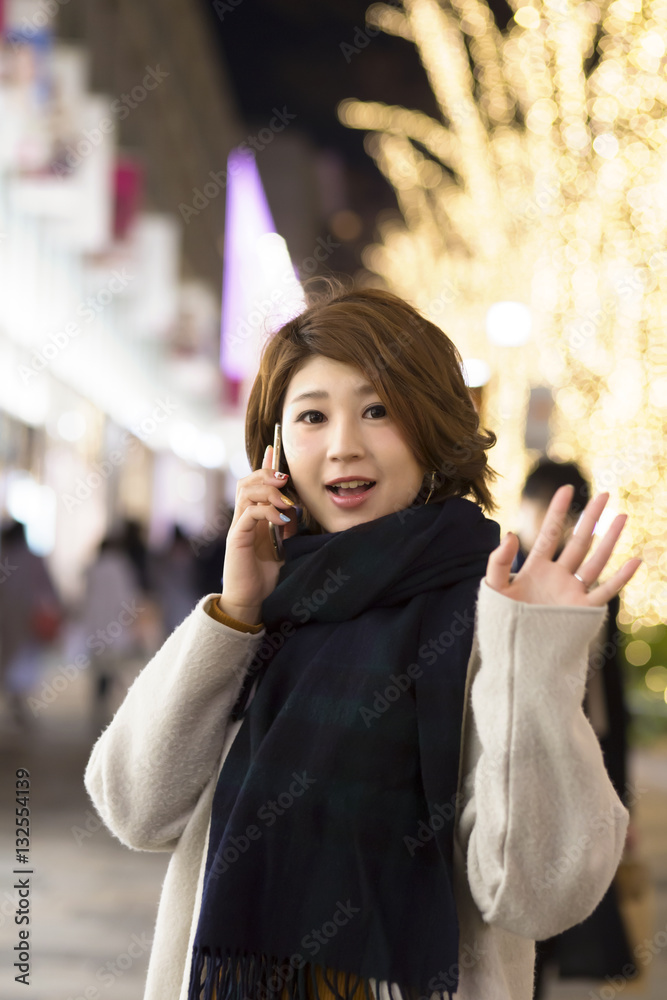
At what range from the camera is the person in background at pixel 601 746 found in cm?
370

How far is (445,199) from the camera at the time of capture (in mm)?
10641

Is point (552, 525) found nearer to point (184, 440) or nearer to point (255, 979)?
point (255, 979)

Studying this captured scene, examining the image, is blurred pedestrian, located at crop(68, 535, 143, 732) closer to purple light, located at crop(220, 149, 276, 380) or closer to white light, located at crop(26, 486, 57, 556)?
white light, located at crop(26, 486, 57, 556)

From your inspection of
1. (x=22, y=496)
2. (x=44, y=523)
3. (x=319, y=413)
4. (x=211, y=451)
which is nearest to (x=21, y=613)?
(x=22, y=496)

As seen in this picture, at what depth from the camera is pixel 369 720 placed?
160 centimetres

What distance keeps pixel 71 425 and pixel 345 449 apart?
1817cm

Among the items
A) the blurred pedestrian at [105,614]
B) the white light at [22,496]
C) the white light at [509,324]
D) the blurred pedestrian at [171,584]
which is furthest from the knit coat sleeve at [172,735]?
the white light at [22,496]

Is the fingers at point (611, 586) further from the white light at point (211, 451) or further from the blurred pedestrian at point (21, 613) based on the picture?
the white light at point (211, 451)

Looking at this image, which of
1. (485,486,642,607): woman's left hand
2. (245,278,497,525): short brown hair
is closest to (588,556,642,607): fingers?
(485,486,642,607): woman's left hand

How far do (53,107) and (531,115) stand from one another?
550 cm

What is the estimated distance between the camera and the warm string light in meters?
7.20

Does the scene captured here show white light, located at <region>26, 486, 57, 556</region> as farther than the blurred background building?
Yes

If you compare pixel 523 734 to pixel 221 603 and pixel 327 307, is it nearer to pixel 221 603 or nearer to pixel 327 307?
pixel 221 603

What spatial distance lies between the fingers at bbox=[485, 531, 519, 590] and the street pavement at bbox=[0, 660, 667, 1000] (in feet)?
9.56
